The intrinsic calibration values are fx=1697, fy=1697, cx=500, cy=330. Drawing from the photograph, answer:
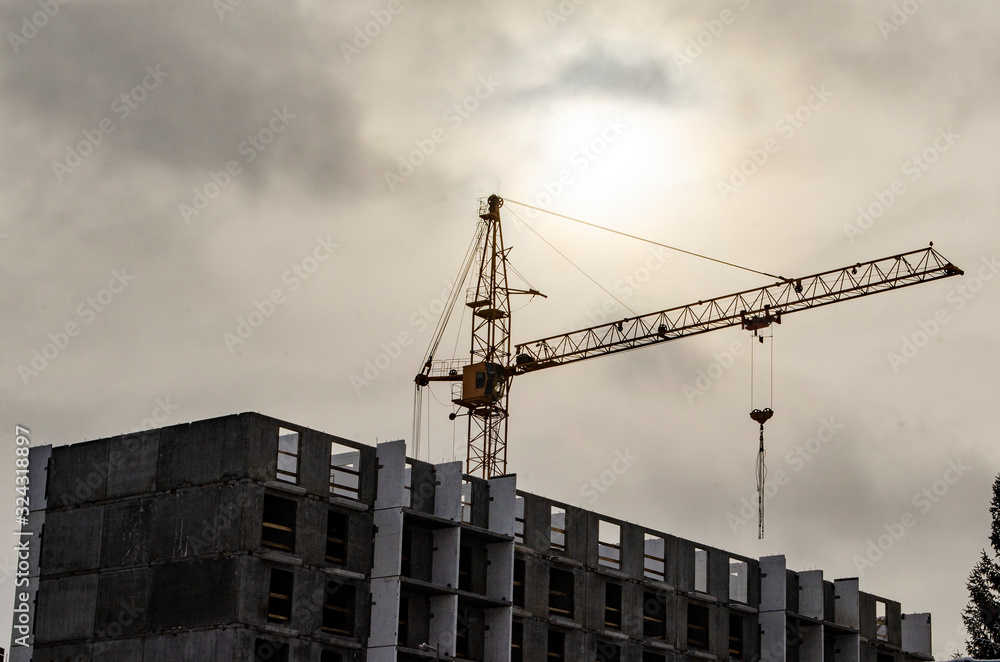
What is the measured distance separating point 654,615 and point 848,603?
16.5 meters

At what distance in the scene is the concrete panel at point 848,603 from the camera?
4149 inches

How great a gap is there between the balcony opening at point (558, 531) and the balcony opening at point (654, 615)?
7.23 m

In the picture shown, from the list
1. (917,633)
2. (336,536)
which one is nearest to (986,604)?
(917,633)

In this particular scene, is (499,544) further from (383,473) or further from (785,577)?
(785,577)

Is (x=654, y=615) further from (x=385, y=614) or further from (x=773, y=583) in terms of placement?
(x=385, y=614)

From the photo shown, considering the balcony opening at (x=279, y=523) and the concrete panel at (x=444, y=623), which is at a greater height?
the balcony opening at (x=279, y=523)

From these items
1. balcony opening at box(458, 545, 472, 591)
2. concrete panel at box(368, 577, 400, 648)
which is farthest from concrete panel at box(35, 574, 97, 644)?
balcony opening at box(458, 545, 472, 591)

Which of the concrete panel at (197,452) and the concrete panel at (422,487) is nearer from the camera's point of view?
the concrete panel at (197,452)

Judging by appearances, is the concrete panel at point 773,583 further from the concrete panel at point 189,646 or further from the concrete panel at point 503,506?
the concrete panel at point 189,646

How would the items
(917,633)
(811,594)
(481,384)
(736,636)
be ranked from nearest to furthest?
(736,636) < (811,594) < (917,633) < (481,384)

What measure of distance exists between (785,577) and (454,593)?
27.7 meters

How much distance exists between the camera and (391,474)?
81.6m

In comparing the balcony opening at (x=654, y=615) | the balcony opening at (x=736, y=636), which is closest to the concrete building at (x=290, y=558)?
the balcony opening at (x=654, y=615)

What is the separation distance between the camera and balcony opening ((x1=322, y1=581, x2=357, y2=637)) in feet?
260
